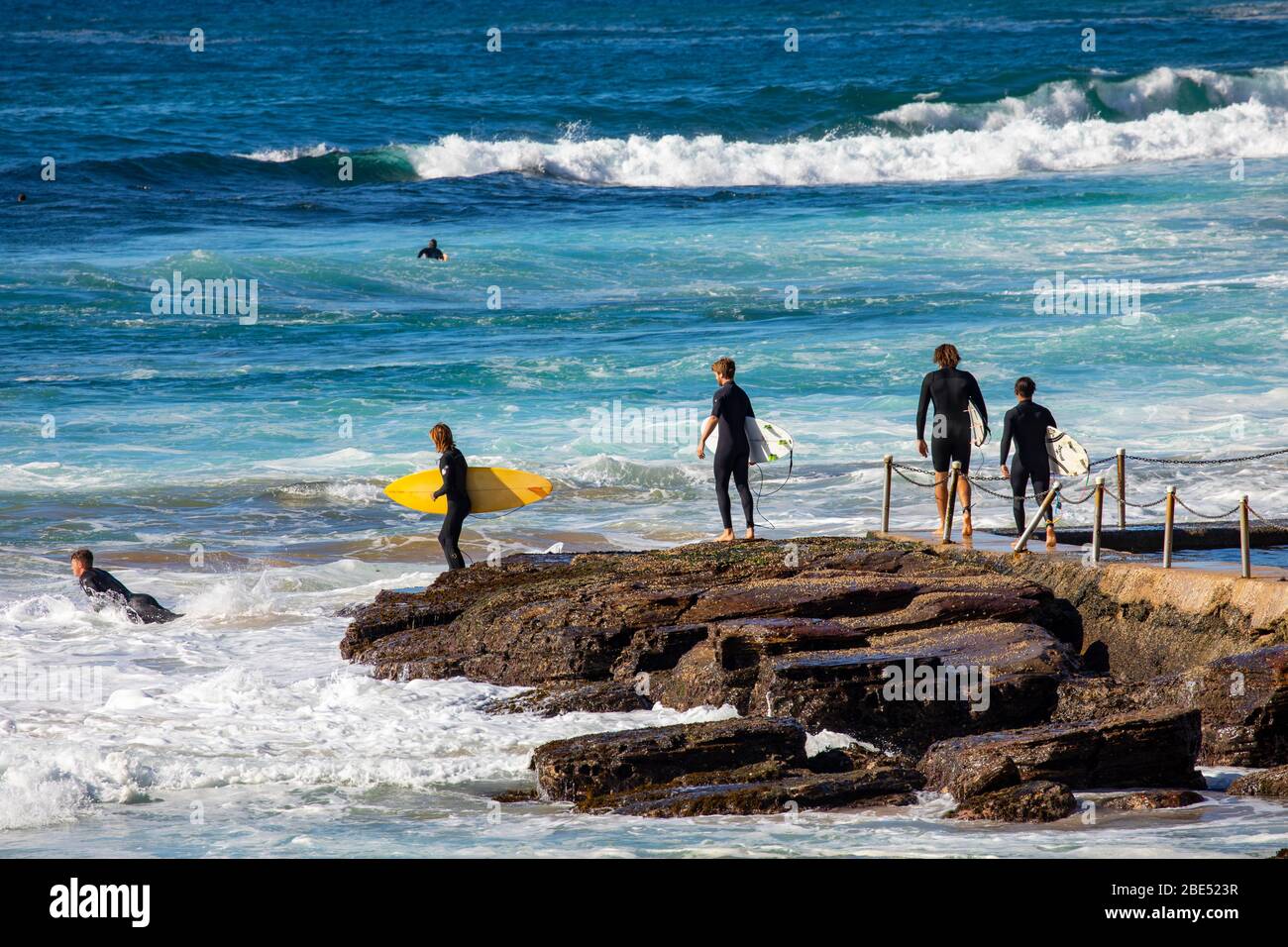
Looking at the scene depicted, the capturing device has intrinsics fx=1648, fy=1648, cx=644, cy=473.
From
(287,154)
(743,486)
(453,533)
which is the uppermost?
(287,154)

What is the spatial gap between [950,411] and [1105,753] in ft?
14.6

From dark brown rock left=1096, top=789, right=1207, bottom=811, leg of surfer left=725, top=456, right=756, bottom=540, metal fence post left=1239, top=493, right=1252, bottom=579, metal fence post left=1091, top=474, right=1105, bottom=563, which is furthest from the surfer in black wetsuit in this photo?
dark brown rock left=1096, top=789, right=1207, bottom=811

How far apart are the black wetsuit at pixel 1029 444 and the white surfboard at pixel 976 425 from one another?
17 centimetres

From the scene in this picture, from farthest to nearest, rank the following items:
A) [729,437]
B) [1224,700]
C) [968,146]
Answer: [968,146], [729,437], [1224,700]

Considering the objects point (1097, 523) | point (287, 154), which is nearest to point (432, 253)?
point (287, 154)

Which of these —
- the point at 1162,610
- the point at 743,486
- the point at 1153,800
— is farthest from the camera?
the point at 743,486

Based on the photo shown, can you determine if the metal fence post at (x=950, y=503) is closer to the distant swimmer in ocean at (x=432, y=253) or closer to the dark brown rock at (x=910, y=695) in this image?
the dark brown rock at (x=910, y=695)

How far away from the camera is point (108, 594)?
45.0ft

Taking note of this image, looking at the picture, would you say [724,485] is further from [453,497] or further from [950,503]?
[453,497]

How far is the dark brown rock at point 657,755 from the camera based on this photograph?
8992mm

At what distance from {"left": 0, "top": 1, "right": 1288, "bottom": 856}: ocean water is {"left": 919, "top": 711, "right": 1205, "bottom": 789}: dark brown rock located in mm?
381

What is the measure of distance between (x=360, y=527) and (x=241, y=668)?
5.55 m

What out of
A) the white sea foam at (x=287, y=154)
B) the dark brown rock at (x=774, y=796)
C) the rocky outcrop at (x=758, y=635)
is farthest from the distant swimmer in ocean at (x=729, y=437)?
the white sea foam at (x=287, y=154)

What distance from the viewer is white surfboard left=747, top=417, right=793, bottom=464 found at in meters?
13.6
